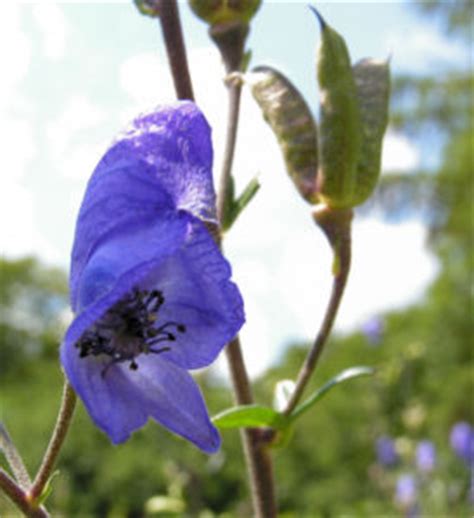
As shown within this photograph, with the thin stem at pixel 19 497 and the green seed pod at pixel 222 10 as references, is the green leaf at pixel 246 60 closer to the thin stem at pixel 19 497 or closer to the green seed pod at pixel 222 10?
the green seed pod at pixel 222 10

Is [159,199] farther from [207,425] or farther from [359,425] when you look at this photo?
[359,425]

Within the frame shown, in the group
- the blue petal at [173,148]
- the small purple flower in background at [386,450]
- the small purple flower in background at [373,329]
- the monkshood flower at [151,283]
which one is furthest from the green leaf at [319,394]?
the small purple flower in background at [373,329]

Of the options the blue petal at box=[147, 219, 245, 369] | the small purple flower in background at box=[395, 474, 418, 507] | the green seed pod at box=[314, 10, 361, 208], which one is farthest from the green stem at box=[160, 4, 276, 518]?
the small purple flower in background at box=[395, 474, 418, 507]

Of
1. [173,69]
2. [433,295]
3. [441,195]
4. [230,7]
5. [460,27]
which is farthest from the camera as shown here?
[441,195]

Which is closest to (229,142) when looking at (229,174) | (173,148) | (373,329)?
(229,174)

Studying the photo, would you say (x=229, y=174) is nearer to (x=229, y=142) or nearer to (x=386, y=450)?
(x=229, y=142)

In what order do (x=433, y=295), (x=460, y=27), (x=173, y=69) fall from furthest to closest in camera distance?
(x=460, y=27) → (x=433, y=295) → (x=173, y=69)

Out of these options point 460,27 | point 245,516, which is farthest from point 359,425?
point 460,27
